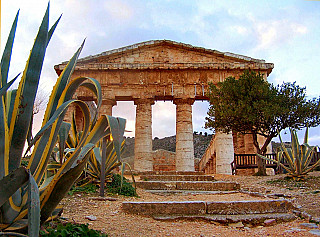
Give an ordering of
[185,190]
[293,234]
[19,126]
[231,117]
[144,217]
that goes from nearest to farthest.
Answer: [19,126], [293,234], [144,217], [185,190], [231,117]

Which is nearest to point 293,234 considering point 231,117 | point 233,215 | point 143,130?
point 233,215

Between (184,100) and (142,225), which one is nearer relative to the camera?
(142,225)

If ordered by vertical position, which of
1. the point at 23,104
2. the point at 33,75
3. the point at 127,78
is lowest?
the point at 23,104

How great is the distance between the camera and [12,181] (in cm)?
144

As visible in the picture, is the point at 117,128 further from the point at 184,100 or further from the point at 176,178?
the point at 184,100

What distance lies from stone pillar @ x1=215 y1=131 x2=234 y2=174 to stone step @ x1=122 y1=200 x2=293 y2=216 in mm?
12670

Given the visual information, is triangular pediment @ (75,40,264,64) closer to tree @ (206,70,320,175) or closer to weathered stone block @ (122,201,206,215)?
tree @ (206,70,320,175)

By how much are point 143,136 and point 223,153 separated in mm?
4765

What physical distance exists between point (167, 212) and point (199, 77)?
588 inches

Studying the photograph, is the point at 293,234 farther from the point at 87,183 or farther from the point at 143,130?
the point at 143,130

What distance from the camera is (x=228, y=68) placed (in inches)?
712

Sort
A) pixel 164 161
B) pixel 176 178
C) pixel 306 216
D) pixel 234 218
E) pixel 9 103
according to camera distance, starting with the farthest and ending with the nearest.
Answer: pixel 164 161
pixel 176 178
pixel 306 216
pixel 234 218
pixel 9 103

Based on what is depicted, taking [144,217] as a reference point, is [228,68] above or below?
above

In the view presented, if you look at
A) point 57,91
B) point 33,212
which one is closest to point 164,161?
point 57,91
